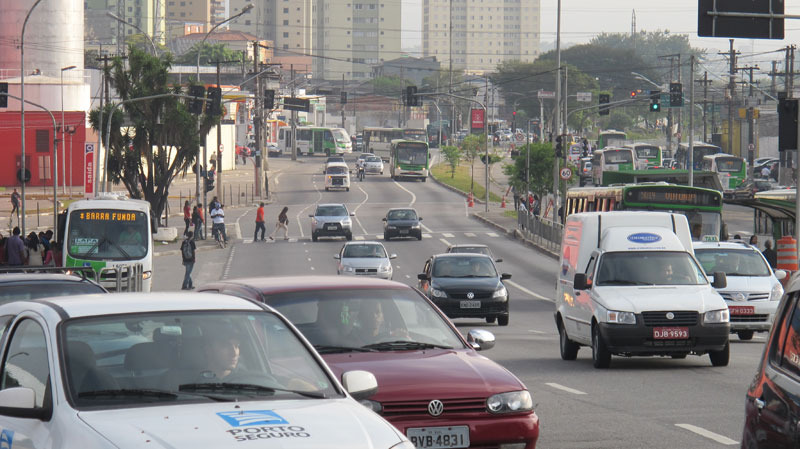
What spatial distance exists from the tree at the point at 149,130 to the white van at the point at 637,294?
3621cm

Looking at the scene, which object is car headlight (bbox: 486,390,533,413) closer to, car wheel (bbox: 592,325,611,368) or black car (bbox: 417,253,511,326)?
car wheel (bbox: 592,325,611,368)

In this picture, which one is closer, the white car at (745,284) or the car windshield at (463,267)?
the white car at (745,284)

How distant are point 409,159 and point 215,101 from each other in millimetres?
49604

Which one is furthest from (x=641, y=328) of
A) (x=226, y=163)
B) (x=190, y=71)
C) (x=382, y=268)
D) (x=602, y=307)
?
(x=190, y=71)

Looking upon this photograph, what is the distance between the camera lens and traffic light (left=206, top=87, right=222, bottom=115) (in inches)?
2024

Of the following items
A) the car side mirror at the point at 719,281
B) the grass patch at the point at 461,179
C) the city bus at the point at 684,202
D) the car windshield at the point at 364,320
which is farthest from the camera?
the grass patch at the point at 461,179

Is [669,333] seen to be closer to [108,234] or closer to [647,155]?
[108,234]

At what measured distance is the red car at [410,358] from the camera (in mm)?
8508

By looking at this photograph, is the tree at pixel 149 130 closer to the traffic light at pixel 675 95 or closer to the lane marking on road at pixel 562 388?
the traffic light at pixel 675 95

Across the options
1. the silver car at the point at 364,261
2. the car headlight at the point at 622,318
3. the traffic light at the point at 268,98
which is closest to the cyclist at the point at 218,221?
the silver car at the point at 364,261

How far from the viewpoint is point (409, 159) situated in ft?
331

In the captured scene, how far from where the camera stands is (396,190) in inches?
3666

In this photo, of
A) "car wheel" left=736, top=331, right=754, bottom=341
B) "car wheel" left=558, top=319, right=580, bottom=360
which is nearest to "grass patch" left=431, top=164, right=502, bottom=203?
"car wheel" left=736, top=331, right=754, bottom=341

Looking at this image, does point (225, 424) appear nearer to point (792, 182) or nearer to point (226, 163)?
point (792, 182)
